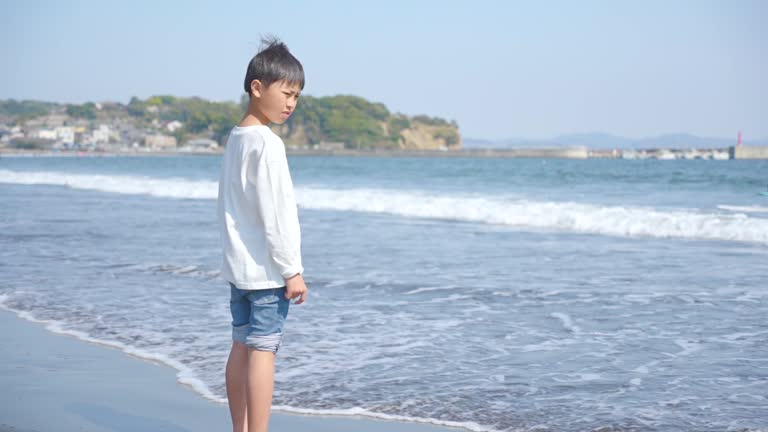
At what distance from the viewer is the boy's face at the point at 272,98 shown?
8.84ft

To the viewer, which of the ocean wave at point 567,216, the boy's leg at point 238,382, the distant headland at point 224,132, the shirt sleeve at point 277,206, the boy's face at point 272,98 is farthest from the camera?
the distant headland at point 224,132

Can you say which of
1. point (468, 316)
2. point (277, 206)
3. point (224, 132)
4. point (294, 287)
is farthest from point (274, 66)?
point (224, 132)

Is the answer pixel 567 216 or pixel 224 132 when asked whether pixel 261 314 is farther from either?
pixel 224 132

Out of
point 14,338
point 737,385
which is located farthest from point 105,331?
point 737,385

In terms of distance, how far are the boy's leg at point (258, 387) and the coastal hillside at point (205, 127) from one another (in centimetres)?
13324

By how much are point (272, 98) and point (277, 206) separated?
38 centimetres

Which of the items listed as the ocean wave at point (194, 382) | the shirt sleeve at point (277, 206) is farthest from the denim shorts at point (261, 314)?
the ocean wave at point (194, 382)

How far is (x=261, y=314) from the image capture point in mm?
2658

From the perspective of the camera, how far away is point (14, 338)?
15.2 ft

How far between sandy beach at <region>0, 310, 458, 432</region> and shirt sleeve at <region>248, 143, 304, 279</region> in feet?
2.96

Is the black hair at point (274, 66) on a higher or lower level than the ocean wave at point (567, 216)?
higher

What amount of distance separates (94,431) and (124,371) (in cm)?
92

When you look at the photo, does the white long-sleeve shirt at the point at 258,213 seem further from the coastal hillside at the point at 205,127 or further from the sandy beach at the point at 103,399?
the coastal hillside at the point at 205,127

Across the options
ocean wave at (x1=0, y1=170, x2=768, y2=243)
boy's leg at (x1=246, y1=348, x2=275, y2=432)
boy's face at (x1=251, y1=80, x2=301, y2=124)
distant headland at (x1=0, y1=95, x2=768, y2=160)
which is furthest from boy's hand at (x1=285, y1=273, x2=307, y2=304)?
distant headland at (x1=0, y1=95, x2=768, y2=160)
